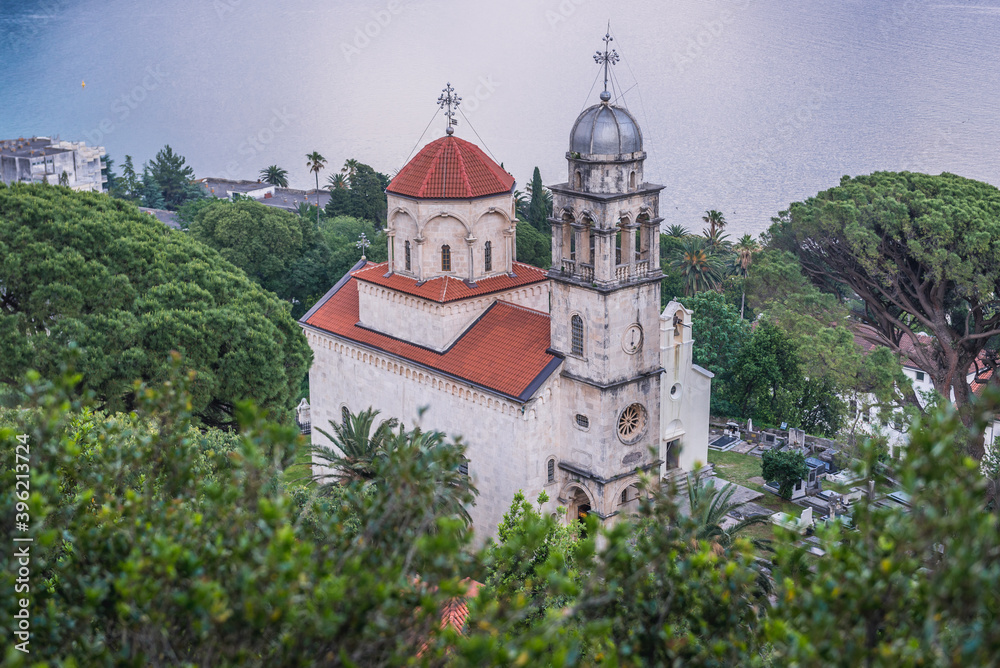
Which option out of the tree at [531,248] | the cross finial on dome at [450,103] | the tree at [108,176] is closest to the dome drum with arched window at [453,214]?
the cross finial on dome at [450,103]

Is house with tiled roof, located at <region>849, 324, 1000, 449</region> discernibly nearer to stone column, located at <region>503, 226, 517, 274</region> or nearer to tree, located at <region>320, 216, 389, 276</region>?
stone column, located at <region>503, 226, 517, 274</region>

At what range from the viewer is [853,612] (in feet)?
44.7

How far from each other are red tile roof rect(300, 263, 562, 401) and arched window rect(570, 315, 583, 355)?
74 cm

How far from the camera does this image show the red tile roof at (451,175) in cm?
3991

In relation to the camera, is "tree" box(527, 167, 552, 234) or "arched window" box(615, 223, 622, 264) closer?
"arched window" box(615, 223, 622, 264)

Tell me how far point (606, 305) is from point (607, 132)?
5.85m

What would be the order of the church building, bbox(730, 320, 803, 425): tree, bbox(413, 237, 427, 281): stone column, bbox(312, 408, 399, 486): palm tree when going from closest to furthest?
1. bbox(312, 408, 399, 486): palm tree
2. the church building
3. bbox(413, 237, 427, 281): stone column
4. bbox(730, 320, 803, 425): tree

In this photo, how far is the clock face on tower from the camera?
3650 centimetres

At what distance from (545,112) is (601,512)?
322 feet

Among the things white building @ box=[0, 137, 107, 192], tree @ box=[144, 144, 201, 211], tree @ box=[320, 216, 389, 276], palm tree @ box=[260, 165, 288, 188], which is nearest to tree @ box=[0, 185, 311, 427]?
tree @ box=[320, 216, 389, 276]

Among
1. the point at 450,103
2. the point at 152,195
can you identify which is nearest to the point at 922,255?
the point at 450,103

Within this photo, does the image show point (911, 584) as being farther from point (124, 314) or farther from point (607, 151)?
point (124, 314)

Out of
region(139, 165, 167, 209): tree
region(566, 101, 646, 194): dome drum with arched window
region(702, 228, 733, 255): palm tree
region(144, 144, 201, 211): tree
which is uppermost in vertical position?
region(144, 144, 201, 211): tree

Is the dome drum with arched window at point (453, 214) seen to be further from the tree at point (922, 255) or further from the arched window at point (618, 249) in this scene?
the tree at point (922, 255)
